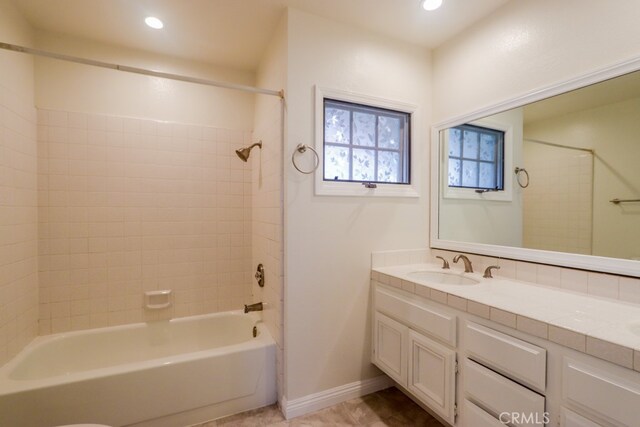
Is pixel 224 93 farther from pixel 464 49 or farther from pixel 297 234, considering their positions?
pixel 464 49

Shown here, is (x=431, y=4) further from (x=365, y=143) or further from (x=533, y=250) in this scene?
(x=533, y=250)

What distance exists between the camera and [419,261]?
7.38ft

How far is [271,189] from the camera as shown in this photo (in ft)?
6.70

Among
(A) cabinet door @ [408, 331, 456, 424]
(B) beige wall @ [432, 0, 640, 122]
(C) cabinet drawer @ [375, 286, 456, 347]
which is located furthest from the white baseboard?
(B) beige wall @ [432, 0, 640, 122]

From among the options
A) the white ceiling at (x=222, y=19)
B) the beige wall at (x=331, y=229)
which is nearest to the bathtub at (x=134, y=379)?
the beige wall at (x=331, y=229)

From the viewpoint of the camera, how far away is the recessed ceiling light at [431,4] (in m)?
1.72

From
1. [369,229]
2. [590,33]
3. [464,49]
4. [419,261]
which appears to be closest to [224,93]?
[369,229]

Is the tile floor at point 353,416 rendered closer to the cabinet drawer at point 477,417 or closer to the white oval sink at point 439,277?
the cabinet drawer at point 477,417

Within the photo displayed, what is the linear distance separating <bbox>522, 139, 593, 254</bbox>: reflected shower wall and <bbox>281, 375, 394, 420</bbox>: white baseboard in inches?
54.6

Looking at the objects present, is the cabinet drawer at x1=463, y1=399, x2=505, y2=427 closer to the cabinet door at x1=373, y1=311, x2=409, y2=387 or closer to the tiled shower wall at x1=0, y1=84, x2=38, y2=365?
the cabinet door at x1=373, y1=311, x2=409, y2=387

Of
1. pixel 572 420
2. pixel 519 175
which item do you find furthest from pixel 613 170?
pixel 572 420

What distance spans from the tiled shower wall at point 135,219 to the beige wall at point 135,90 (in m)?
0.09

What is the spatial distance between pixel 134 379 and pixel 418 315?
1676 mm

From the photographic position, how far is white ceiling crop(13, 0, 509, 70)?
1.77 meters
